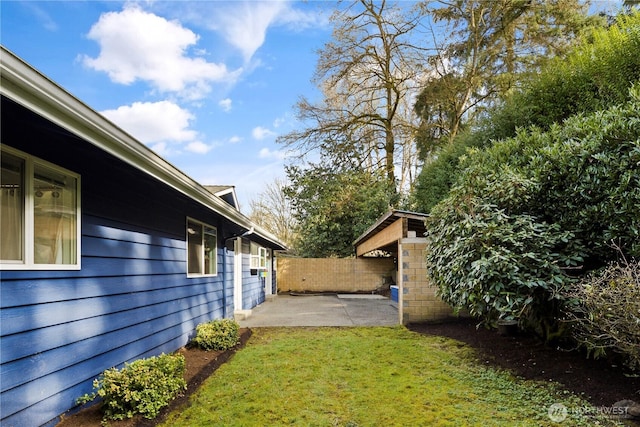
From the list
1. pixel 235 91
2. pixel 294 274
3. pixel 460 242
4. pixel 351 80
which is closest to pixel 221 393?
pixel 460 242

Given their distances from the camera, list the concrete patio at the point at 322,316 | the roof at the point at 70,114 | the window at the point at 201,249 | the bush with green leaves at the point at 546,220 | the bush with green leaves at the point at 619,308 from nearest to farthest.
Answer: the roof at the point at 70,114 < the bush with green leaves at the point at 619,308 < the bush with green leaves at the point at 546,220 < the window at the point at 201,249 < the concrete patio at the point at 322,316

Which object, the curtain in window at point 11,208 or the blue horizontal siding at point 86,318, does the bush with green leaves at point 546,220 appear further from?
the curtain in window at point 11,208

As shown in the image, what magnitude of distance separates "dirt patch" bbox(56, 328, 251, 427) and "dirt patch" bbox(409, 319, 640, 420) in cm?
362

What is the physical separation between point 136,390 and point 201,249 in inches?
143

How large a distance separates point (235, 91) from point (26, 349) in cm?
934

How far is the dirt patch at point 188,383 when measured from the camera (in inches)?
119

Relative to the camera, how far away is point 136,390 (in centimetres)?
329

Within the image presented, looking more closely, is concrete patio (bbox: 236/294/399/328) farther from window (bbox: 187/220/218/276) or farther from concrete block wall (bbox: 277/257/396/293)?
concrete block wall (bbox: 277/257/396/293)

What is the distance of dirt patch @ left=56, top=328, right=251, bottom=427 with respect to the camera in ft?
9.89

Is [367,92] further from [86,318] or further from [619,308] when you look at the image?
[86,318]

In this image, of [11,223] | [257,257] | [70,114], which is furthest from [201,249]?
[257,257]

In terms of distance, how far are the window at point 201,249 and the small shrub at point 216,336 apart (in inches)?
37.1

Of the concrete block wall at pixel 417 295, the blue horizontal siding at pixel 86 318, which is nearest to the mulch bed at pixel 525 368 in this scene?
the blue horizontal siding at pixel 86 318

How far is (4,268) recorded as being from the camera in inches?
96.7
